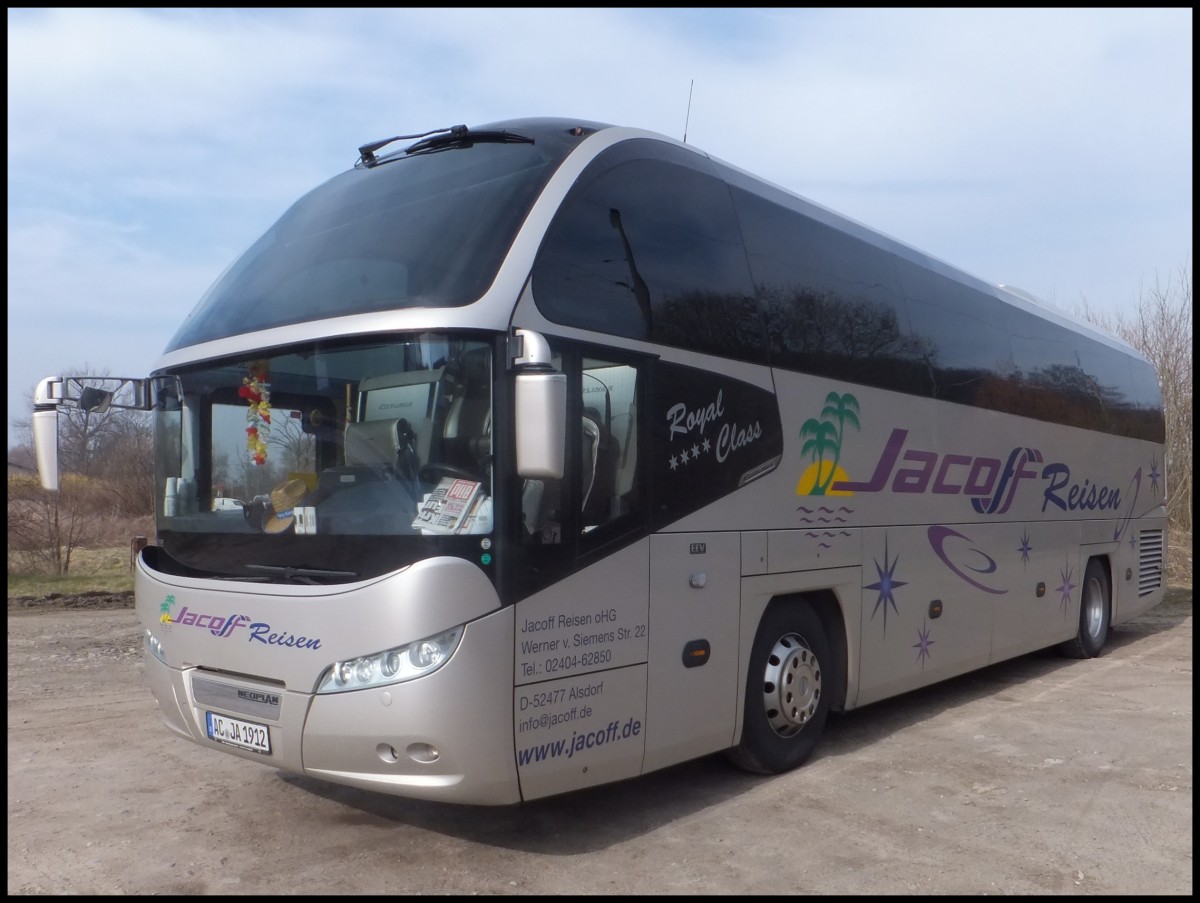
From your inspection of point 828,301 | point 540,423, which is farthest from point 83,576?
point 540,423

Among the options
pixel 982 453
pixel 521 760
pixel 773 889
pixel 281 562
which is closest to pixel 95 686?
pixel 281 562

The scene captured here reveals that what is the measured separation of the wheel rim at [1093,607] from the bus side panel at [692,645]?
7131 mm

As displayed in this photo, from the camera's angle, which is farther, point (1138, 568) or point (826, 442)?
point (1138, 568)

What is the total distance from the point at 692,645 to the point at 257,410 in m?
2.65

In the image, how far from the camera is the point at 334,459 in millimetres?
5012

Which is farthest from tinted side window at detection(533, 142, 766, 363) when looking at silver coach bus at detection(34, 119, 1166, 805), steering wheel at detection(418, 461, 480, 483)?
steering wheel at detection(418, 461, 480, 483)

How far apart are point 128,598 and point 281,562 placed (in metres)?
12.7

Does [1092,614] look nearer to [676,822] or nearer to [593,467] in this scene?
[676,822]

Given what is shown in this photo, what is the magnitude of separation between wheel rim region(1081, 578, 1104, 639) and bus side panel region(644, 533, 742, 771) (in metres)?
7.13

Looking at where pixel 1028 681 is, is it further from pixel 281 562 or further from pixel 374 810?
pixel 281 562

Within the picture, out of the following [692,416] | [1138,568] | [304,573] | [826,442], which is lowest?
[1138,568]

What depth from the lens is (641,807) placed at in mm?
5965

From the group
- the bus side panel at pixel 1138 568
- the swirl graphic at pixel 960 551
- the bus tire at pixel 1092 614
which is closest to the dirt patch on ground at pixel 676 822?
the swirl graphic at pixel 960 551

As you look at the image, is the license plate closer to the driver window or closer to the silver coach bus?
the silver coach bus
